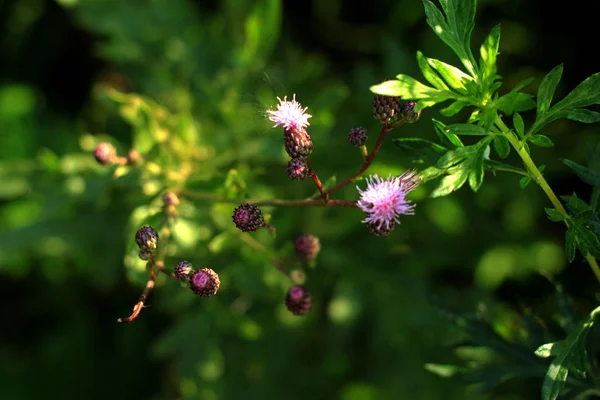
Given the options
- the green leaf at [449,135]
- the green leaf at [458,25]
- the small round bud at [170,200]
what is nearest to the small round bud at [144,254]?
the small round bud at [170,200]

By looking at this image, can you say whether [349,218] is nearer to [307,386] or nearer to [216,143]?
[216,143]

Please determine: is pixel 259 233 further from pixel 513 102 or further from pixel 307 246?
pixel 513 102

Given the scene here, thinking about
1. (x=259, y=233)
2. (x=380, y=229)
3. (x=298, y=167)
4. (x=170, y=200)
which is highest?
(x=259, y=233)

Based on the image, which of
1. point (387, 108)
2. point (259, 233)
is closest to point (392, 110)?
point (387, 108)

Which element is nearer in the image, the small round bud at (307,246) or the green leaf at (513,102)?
the green leaf at (513,102)

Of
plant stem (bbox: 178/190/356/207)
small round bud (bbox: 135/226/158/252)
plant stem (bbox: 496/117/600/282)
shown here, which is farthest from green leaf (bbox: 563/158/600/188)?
small round bud (bbox: 135/226/158/252)

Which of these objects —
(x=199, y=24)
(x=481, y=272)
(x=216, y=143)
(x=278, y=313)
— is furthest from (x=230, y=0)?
(x=481, y=272)

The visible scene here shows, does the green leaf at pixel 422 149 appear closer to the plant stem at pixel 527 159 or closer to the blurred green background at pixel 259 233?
the plant stem at pixel 527 159
